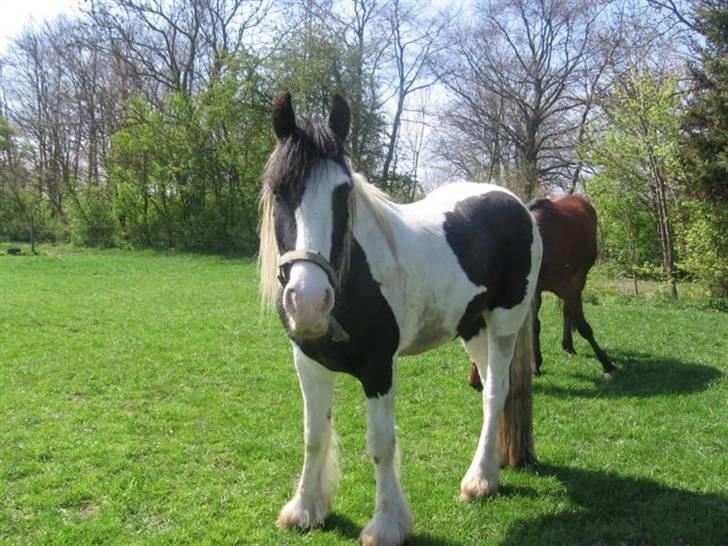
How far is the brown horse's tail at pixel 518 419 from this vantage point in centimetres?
378

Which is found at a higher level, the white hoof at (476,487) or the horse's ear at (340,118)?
the horse's ear at (340,118)

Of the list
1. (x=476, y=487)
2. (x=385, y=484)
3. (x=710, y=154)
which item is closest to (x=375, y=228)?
(x=385, y=484)

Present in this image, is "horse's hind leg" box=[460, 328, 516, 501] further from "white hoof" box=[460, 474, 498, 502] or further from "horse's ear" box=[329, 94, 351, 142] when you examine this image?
"horse's ear" box=[329, 94, 351, 142]

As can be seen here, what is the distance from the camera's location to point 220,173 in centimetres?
2500

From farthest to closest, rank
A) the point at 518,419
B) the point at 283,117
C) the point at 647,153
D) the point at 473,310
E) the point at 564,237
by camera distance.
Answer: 1. the point at 647,153
2. the point at 564,237
3. the point at 518,419
4. the point at 473,310
5. the point at 283,117

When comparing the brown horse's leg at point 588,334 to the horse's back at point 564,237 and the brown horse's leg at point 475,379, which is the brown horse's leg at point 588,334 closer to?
the horse's back at point 564,237

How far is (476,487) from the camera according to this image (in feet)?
11.0

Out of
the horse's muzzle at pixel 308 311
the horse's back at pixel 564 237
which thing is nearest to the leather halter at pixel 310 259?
the horse's muzzle at pixel 308 311

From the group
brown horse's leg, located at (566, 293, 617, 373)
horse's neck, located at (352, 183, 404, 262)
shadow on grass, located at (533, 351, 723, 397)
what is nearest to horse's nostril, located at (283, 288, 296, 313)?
horse's neck, located at (352, 183, 404, 262)

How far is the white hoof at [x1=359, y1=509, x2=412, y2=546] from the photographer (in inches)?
110

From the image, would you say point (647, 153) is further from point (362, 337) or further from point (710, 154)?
point (362, 337)

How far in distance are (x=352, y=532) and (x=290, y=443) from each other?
1.31 meters

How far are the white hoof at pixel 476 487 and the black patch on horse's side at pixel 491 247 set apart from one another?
34.9 inches

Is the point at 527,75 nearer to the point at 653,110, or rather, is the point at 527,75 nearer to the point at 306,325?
the point at 653,110
